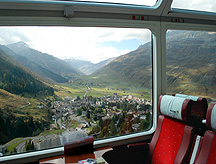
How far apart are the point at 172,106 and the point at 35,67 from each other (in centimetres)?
177

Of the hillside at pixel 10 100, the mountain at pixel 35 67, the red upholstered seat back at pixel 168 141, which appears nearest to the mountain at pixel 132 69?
the mountain at pixel 35 67

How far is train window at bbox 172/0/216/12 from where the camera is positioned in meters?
2.63

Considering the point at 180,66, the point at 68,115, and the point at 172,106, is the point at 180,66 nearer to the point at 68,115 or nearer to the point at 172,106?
the point at 172,106

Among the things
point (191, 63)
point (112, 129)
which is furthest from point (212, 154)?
point (191, 63)

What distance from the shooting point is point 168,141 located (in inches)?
89.0

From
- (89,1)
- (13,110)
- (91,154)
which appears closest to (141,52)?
(89,1)

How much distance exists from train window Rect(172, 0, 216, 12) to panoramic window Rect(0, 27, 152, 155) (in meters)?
0.57

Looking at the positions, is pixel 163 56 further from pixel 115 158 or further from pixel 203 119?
pixel 115 158

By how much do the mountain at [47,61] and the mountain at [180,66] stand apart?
38cm

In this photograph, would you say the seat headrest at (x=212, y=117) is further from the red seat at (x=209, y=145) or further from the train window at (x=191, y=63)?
the train window at (x=191, y=63)

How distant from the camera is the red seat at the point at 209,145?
1.69 m

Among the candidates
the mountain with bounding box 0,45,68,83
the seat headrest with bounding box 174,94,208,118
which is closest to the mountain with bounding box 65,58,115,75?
the mountain with bounding box 0,45,68,83

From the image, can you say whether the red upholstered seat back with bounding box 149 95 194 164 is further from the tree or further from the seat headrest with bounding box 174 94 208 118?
the tree

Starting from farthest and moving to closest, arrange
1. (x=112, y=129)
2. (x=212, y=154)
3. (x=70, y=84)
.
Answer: (x=112, y=129)
(x=70, y=84)
(x=212, y=154)
